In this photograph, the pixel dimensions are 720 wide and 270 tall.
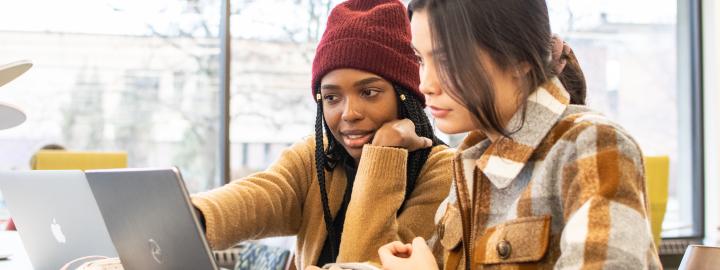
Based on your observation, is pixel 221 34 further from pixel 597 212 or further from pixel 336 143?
pixel 597 212

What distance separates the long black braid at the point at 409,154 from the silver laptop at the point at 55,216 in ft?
1.43

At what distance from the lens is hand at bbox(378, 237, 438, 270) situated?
42.9 inches

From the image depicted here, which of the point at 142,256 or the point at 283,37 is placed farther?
the point at 283,37

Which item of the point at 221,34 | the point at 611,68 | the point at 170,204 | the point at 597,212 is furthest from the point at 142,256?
the point at 611,68

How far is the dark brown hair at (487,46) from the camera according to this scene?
0.99 meters

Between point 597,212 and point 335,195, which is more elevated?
point 597,212

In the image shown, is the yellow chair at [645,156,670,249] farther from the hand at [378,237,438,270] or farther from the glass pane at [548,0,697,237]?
the hand at [378,237,438,270]

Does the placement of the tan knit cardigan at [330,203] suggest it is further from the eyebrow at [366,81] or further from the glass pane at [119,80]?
the glass pane at [119,80]

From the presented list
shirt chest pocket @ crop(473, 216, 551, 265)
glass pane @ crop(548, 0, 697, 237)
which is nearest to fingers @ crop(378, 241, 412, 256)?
shirt chest pocket @ crop(473, 216, 551, 265)

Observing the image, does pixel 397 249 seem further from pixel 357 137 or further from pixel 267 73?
pixel 267 73

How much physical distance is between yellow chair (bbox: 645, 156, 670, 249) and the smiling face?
6.79 ft

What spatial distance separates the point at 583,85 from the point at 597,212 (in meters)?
0.40

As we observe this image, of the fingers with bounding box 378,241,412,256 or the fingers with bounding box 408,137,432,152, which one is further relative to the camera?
the fingers with bounding box 408,137,432,152

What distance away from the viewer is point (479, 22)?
1.00m
